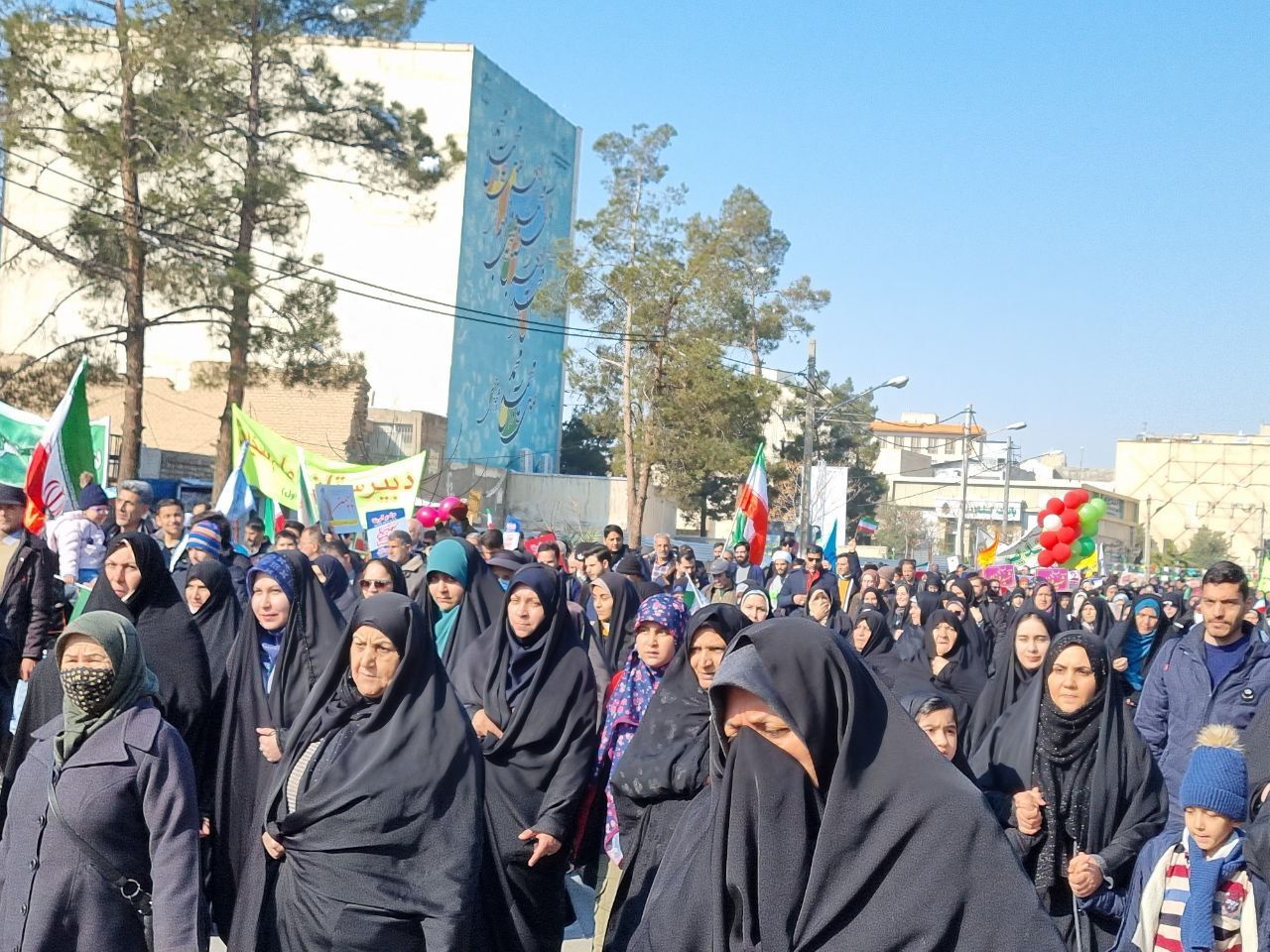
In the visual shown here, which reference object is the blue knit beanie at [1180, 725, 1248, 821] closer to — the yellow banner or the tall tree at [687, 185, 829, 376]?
the yellow banner

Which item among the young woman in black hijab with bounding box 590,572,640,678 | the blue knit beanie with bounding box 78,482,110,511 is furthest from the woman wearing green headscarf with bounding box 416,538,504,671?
the blue knit beanie with bounding box 78,482,110,511

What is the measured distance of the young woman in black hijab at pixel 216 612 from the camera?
19.2 ft

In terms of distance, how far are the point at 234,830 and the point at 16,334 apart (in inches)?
1648

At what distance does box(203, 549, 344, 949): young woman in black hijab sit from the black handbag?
1307mm

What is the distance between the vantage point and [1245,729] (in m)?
5.55

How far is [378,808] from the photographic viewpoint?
12.8ft

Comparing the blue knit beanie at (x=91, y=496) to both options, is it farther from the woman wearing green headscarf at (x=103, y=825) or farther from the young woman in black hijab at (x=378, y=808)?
the woman wearing green headscarf at (x=103, y=825)

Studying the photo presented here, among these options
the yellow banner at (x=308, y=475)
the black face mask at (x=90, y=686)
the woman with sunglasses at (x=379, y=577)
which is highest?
the yellow banner at (x=308, y=475)

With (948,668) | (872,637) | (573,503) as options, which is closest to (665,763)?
(948,668)

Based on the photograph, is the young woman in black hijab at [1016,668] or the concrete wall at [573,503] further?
the concrete wall at [573,503]

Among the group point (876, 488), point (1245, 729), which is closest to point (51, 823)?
point (1245, 729)

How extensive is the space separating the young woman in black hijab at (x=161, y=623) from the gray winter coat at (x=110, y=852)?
137cm

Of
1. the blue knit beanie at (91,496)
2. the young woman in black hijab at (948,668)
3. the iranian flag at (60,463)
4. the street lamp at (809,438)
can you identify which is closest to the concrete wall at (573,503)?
the street lamp at (809,438)

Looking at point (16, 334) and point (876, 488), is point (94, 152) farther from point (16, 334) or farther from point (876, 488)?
point (876, 488)
